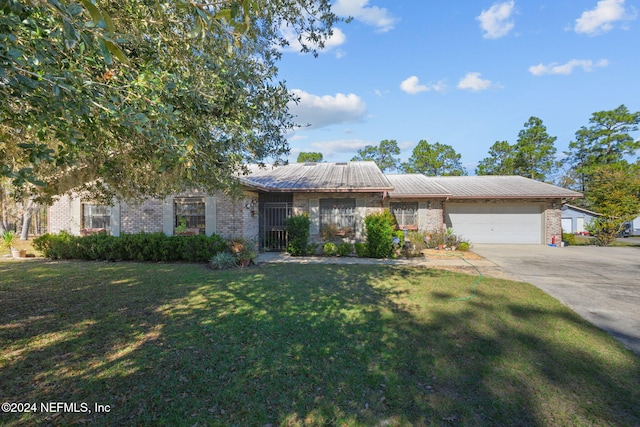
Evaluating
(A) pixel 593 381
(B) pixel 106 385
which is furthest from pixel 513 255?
(B) pixel 106 385

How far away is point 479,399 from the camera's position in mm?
2664

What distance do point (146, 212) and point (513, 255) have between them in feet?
47.9

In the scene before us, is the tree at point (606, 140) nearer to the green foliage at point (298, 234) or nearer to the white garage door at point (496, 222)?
the white garage door at point (496, 222)

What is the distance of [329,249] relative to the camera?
11094 millimetres

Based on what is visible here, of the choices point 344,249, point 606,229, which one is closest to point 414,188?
point 344,249

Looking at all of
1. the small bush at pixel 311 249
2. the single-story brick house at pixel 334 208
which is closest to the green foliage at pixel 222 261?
the single-story brick house at pixel 334 208

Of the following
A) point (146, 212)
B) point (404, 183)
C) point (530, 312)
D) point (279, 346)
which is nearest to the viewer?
point (279, 346)

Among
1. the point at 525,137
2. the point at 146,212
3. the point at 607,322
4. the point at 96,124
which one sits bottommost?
the point at 607,322

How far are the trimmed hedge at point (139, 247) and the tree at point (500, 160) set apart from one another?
31.2 metres

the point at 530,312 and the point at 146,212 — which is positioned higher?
the point at 146,212

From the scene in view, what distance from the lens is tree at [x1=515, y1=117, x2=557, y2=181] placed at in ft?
93.9

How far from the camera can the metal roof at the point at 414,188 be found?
13320 mm

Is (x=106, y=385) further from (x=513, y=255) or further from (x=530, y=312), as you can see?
(x=513, y=255)

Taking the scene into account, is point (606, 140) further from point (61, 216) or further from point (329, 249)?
point (61, 216)
